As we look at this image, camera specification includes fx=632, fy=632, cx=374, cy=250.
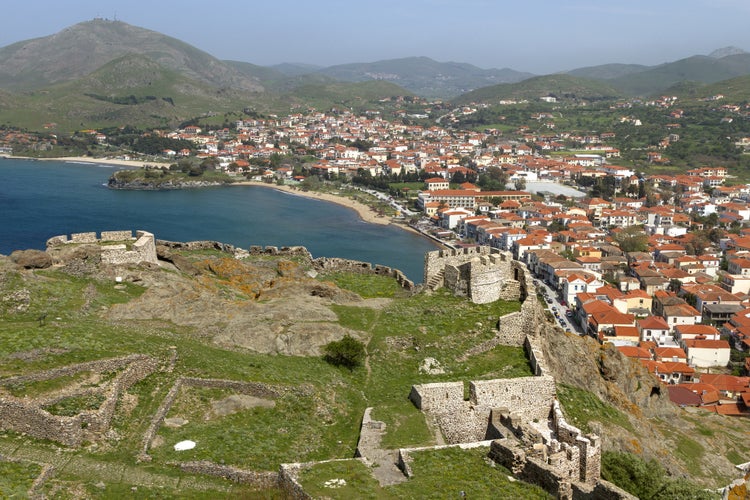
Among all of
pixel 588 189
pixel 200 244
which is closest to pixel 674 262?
pixel 588 189

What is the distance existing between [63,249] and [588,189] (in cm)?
10509

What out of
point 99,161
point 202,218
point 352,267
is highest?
point 352,267

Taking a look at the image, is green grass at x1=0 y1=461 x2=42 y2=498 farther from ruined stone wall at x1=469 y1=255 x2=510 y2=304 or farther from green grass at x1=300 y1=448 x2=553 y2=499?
ruined stone wall at x1=469 y1=255 x2=510 y2=304

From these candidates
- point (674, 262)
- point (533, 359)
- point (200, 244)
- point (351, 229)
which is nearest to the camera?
point (533, 359)

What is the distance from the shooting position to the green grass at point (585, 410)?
16.9 metres

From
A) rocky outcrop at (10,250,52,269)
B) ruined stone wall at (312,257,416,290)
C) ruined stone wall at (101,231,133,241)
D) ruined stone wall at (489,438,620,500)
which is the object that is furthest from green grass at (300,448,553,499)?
ruined stone wall at (101,231,133,241)

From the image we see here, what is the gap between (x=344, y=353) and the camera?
15812 millimetres

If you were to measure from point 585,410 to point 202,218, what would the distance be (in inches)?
2897

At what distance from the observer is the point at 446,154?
151 metres

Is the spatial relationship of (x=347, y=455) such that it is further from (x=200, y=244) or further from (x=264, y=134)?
(x=264, y=134)

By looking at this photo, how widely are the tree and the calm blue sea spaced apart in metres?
42.1

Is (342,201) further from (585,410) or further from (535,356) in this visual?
(535,356)

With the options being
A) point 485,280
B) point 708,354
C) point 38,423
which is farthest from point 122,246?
point 708,354

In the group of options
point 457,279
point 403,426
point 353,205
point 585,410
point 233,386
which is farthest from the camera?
point 353,205
